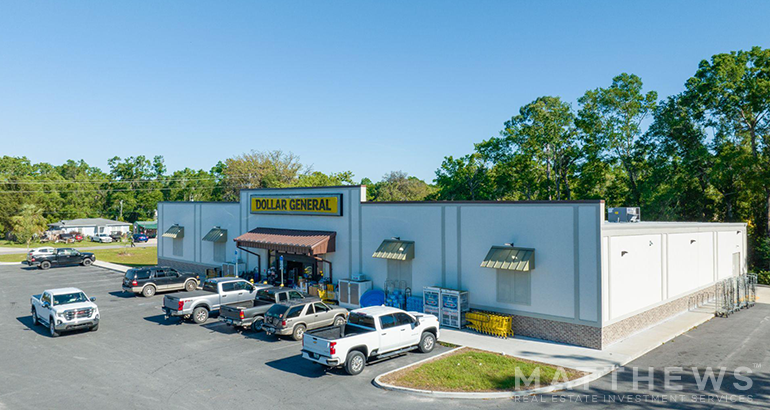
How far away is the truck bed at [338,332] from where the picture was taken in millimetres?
14635

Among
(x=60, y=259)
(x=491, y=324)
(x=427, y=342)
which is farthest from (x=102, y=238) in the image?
(x=427, y=342)

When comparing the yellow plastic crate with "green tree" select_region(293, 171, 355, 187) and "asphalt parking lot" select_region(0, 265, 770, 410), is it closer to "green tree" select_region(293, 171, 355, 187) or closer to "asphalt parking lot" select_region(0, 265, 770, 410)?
"asphalt parking lot" select_region(0, 265, 770, 410)

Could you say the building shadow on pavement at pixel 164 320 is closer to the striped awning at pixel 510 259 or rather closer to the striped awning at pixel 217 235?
the striped awning at pixel 217 235

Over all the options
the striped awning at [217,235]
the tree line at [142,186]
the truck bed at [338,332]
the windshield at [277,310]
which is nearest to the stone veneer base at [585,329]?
the truck bed at [338,332]

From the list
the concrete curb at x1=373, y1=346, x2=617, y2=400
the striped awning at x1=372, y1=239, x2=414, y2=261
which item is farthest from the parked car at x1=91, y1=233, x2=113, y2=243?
the concrete curb at x1=373, y1=346, x2=617, y2=400

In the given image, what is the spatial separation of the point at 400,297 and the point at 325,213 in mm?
7056

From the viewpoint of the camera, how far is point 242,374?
567 inches

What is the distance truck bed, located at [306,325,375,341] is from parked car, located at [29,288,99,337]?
421 inches

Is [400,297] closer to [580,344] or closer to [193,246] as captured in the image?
[580,344]

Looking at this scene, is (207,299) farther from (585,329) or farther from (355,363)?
(585,329)

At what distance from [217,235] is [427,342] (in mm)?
21679

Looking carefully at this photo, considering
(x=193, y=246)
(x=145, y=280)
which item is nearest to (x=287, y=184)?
(x=193, y=246)

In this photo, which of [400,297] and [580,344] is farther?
[400,297]

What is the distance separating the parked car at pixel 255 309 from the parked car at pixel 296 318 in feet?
4.20
